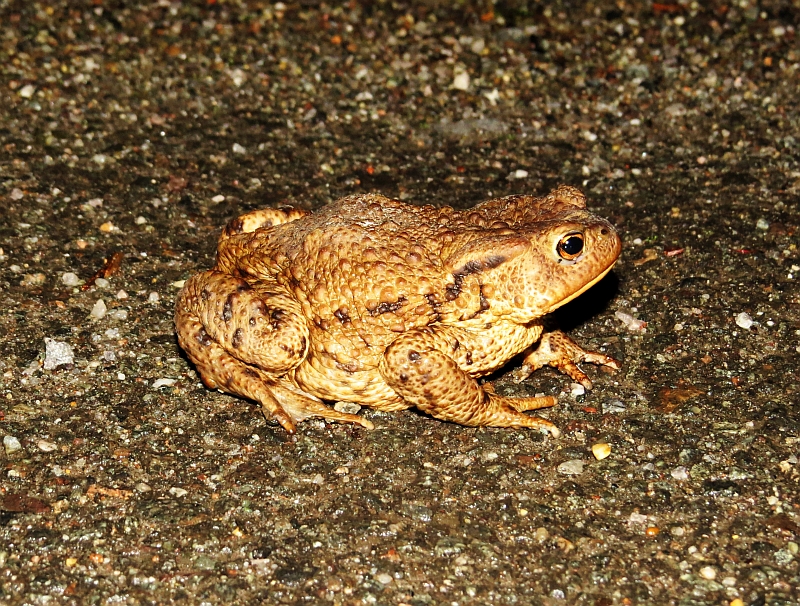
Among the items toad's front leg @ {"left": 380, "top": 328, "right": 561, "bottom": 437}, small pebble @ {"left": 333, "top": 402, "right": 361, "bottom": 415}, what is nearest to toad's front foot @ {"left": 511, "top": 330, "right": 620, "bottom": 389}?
toad's front leg @ {"left": 380, "top": 328, "right": 561, "bottom": 437}

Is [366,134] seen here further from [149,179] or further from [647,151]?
[647,151]

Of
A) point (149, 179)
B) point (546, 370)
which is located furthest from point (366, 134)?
point (546, 370)

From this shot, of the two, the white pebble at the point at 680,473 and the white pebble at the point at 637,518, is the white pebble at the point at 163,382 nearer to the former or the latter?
the white pebble at the point at 637,518

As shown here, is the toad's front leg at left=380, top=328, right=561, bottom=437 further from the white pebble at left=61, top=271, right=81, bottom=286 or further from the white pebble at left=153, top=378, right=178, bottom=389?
the white pebble at left=61, top=271, right=81, bottom=286

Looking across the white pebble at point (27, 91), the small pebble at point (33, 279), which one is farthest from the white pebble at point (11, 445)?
the white pebble at point (27, 91)

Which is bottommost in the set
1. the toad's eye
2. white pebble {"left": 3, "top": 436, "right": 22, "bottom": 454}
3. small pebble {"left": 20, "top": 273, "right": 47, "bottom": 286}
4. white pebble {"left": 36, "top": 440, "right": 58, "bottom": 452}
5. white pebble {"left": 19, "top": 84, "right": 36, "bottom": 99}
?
white pebble {"left": 3, "top": 436, "right": 22, "bottom": 454}

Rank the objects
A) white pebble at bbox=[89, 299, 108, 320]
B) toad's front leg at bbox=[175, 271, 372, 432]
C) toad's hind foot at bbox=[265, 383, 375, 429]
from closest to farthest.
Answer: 1. toad's front leg at bbox=[175, 271, 372, 432]
2. toad's hind foot at bbox=[265, 383, 375, 429]
3. white pebble at bbox=[89, 299, 108, 320]
